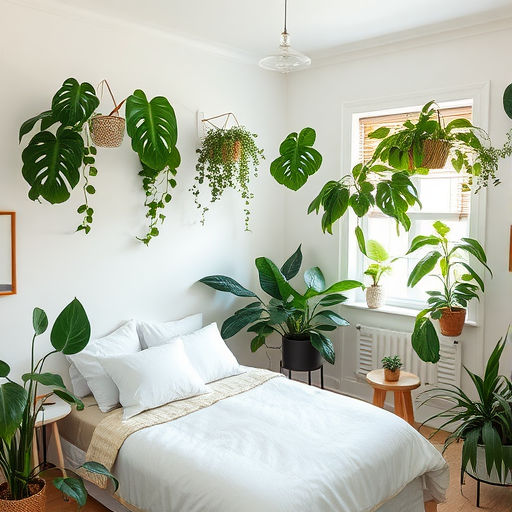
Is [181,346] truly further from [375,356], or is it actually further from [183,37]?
[183,37]

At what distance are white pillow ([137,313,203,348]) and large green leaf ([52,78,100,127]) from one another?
1363 millimetres

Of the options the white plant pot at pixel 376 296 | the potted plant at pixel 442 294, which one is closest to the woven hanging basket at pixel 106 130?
the potted plant at pixel 442 294

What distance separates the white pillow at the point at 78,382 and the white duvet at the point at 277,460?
26.9 inches

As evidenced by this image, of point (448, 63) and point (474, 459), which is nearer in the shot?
point (474, 459)

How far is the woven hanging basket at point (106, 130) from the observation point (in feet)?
10.2

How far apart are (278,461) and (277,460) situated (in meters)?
0.01

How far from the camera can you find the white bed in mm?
2287

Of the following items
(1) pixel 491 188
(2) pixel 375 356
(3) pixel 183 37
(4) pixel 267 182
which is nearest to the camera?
(1) pixel 491 188

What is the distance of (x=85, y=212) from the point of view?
335 cm

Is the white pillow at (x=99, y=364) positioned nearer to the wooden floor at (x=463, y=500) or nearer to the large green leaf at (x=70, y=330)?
the wooden floor at (x=463, y=500)

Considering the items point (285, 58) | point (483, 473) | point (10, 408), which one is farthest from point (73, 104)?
point (483, 473)

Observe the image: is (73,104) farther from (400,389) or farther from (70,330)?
(400,389)

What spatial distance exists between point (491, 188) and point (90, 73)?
2.53 metres

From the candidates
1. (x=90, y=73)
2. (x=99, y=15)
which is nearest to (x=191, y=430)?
(x=90, y=73)
